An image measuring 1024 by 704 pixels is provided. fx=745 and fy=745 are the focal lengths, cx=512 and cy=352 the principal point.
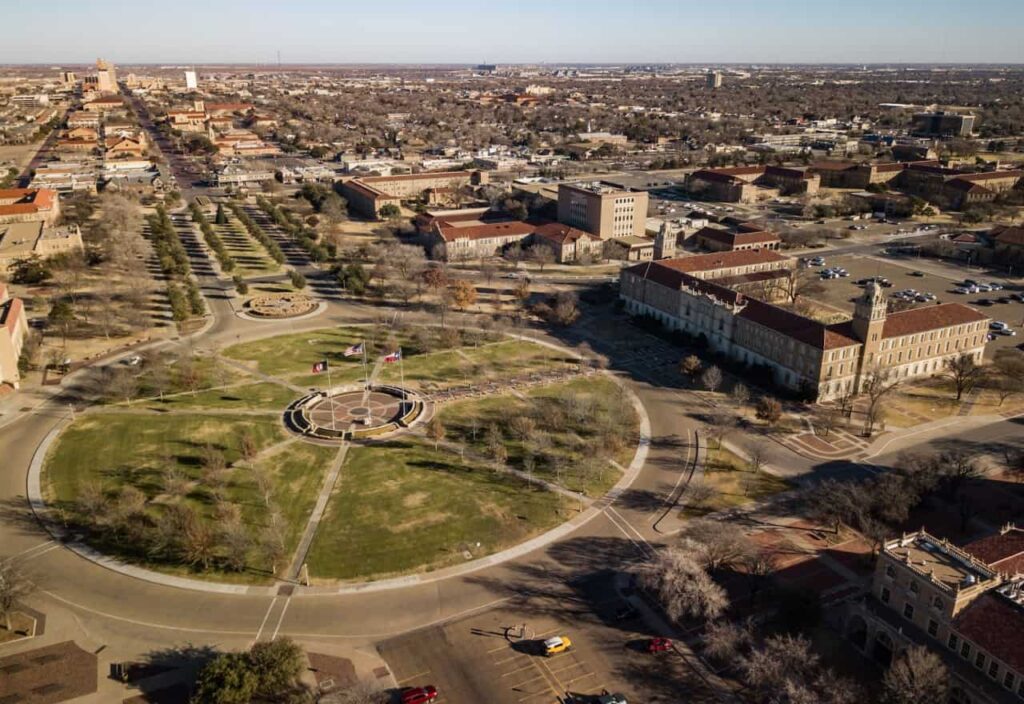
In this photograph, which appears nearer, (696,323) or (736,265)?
(696,323)

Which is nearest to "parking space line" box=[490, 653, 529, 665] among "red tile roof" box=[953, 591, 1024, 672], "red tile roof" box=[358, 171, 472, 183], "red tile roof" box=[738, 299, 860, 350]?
"red tile roof" box=[953, 591, 1024, 672]

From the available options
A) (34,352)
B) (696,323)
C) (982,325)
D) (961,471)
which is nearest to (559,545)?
(961,471)

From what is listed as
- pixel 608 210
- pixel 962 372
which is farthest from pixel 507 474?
pixel 608 210

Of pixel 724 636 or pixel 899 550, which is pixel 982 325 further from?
pixel 724 636

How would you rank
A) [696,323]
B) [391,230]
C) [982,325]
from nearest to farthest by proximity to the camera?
[982,325], [696,323], [391,230]

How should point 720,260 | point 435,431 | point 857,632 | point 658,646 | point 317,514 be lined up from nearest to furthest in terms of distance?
point 658,646
point 857,632
point 317,514
point 435,431
point 720,260

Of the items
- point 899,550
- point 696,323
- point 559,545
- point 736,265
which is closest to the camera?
point 899,550

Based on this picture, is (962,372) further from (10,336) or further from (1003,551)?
(10,336)
